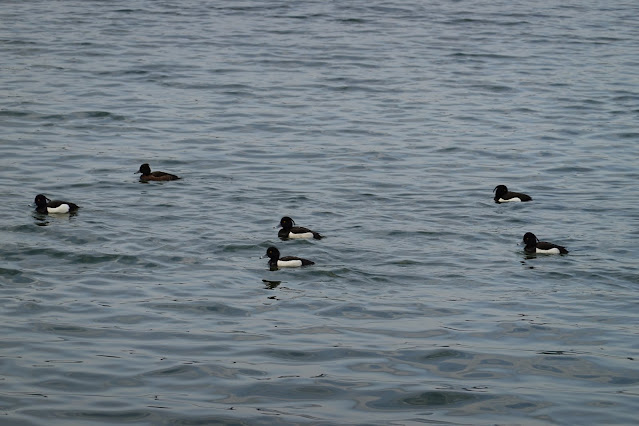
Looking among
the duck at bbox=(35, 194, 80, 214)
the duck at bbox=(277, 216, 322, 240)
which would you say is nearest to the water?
the duck at bbox=(35, 194, 80, 214)

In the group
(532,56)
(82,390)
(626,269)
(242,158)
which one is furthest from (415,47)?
(82,390)

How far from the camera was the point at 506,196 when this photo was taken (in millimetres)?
23172

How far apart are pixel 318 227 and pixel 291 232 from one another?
45.2 inches

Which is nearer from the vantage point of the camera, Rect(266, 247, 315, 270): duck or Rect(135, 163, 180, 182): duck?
Rect(266, 247, 315, 270): duck

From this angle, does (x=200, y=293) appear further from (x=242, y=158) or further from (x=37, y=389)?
(x=242, y=158)

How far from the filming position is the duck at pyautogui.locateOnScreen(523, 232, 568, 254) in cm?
1947

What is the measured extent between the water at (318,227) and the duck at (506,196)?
0.28 m

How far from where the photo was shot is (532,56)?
4159 cm

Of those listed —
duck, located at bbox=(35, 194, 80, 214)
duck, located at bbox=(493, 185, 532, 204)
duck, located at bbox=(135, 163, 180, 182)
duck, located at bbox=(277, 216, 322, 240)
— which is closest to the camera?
duck, located at bbox=(277, 216, 322, 240)

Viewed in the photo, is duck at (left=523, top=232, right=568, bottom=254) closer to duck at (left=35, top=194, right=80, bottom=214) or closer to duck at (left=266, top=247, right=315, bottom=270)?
duck at (left=266, top=247, right=315, bottom=270)

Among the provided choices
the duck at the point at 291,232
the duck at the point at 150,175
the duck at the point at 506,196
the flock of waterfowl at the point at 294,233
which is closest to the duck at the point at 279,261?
the flock of waterfowl at the point at 294,233

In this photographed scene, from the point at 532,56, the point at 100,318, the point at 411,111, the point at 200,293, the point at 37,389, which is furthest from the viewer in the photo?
the point at 532,56

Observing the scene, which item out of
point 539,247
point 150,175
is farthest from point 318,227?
point 150,175

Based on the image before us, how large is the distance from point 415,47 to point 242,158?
17878 millimetres
